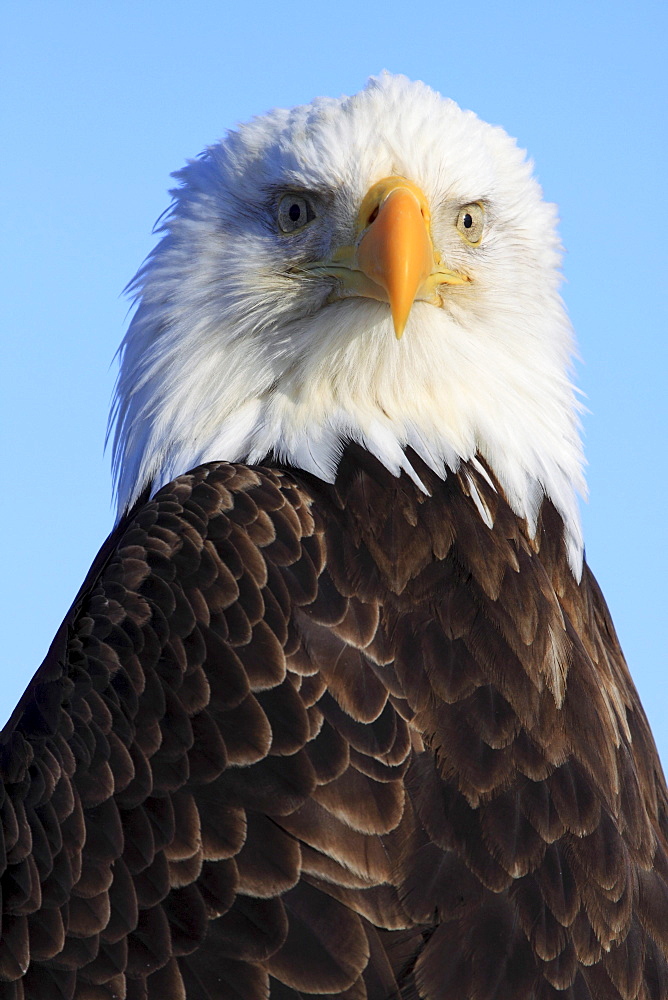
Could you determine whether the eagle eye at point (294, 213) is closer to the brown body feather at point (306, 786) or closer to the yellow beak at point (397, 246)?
the yellow beak at point (397, 246)

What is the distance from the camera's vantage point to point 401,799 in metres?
3.43

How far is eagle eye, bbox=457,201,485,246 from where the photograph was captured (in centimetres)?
456

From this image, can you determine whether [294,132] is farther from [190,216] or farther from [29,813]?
[29,813]

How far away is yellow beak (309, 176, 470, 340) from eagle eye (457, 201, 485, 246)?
0.52 feet

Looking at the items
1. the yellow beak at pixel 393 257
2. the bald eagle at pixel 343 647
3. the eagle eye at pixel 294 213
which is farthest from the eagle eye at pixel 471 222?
the eagle eye at pixel 294 213

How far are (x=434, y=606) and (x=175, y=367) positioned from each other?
1239 millimetres

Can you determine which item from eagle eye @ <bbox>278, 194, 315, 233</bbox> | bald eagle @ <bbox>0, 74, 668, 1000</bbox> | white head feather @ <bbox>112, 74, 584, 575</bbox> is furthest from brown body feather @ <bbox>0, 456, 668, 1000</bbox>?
eagle eye @ <bbox>278, 194, 315, 233</bbox>

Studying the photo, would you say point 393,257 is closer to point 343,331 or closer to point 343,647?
point 343,331

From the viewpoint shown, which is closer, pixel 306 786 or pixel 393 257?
pixel 306 786

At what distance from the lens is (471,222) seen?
4.60 meters

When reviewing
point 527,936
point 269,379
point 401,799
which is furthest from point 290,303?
point 527,936

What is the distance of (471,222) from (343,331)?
25.3 inches

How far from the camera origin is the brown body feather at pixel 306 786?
10.9 ft

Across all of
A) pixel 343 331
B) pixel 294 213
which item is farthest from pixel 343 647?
pixel 294 213
